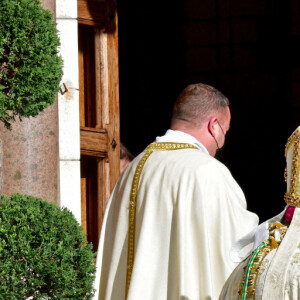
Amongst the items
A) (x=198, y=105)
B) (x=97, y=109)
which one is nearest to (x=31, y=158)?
(x=198, y=105)

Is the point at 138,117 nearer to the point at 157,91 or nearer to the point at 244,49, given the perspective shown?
the point at 157,91

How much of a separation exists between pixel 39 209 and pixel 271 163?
21.0ft

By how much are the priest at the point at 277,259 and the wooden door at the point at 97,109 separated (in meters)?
2.96

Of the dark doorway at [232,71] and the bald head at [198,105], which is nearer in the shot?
the bald head at [198,105]

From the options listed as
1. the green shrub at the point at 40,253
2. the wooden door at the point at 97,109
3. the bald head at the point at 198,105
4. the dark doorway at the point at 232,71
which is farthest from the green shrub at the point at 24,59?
the dark doorway at the point at 232,71

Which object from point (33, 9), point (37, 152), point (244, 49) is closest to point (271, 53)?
point (244, 49)

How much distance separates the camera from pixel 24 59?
15.6 ft

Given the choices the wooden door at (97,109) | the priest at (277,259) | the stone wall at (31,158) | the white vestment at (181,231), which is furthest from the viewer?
the wooden door at (97,109)

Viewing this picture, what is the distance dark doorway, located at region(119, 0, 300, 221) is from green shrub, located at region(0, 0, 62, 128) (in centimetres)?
629

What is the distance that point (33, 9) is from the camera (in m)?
4.84

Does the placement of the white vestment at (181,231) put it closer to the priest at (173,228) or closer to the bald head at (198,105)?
the priest at (173,228)

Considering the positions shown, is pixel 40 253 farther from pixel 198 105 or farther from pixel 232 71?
pixel 232 71

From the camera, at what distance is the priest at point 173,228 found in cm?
578

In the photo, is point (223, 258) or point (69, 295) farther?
point (223, 258)
